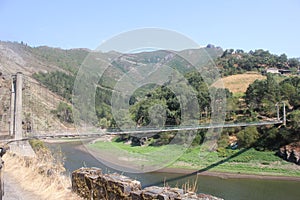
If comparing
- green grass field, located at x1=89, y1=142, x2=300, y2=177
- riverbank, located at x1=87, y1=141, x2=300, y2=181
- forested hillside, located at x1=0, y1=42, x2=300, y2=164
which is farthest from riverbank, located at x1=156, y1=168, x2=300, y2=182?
forested hillside, located at x1=0, y1=42, x2=300, y2=164

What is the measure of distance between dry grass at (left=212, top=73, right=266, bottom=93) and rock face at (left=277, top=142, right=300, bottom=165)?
14154 millimetres

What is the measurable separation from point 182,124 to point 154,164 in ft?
10.2

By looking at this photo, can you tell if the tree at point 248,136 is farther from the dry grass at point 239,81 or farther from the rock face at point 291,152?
the dry grass at point 239,81

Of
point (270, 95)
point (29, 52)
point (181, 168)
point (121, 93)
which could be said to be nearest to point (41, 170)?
point (121, 93)

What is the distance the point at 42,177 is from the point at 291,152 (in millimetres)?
18911

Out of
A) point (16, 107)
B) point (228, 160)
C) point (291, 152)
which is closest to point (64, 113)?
point (16, 107)

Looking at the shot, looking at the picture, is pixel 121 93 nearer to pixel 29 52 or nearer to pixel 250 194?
pixel 250 194

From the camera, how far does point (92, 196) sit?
3312mm

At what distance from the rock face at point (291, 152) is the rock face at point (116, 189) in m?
19.0

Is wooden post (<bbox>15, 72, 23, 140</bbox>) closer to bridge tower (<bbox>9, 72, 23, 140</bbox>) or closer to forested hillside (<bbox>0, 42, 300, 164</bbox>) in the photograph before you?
bridge tower (<bbox>9, 72, 23, 140</bbox>)

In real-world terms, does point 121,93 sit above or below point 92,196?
above

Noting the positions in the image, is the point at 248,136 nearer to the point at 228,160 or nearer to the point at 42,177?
the point at 228,160

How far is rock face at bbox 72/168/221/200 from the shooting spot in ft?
8.42

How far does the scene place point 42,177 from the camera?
178 inches
